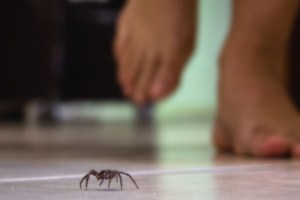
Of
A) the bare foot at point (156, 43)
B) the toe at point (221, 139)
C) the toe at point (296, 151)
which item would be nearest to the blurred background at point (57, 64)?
the bare foot at point (156, 43)

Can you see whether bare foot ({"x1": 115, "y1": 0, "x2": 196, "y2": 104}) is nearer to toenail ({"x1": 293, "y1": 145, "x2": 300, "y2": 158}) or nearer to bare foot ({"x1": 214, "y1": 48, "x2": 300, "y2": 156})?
bare foot ({"x1": 214, "y1": 48, "x2": 300, "y2": 156})

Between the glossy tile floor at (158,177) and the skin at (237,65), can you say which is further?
the skin at (237,65)

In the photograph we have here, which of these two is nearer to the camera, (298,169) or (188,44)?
(298,169)

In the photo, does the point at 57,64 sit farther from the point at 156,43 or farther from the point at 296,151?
the point at 296,151

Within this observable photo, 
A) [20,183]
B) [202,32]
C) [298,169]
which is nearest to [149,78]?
[298,169]

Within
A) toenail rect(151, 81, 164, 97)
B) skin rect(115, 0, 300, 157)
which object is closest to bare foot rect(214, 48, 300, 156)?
skin rect(115, 0, 300, 157)

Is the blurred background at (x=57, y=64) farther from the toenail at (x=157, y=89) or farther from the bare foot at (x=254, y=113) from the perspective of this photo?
the bare foot at (x=254, y=113)

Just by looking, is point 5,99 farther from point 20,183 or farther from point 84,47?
point 20,183

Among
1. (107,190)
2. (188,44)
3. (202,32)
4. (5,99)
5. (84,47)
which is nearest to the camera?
(107,190)
